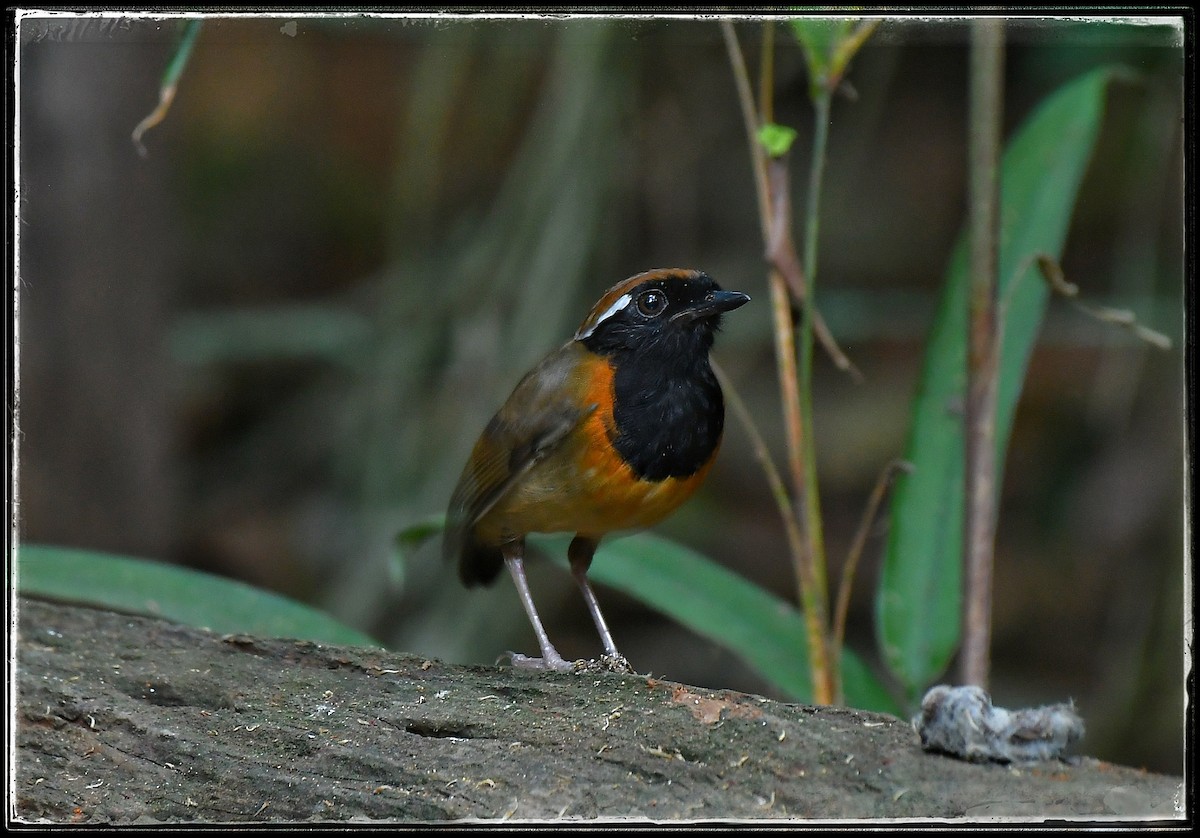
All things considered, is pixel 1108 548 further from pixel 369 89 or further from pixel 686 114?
pixel 369 89

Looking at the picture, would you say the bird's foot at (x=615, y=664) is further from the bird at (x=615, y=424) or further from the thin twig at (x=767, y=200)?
the thin twig at (x=767, y=200)

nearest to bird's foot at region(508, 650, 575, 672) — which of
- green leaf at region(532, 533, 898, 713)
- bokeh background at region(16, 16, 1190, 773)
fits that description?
green leaf at region(532, 533, 898, 713)

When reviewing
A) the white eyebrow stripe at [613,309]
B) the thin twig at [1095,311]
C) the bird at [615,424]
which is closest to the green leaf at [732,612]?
the bird at [615,424]

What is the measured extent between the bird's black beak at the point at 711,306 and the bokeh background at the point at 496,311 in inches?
64.6

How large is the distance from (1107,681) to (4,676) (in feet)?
15.4

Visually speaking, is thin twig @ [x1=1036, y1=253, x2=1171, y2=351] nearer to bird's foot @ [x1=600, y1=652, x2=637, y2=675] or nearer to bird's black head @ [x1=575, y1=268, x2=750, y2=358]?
bird's black head @ [x1=575, y1=268, x2=750, y2=358]

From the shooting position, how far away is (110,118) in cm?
522

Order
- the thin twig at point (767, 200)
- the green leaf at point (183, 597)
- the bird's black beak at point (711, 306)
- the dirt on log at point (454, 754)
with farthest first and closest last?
the green leaf at point (183, 597) < the thin twig at point (767, 200) < the bird's black beak at point (711, 306) < the dirt on log at point (454, 754)

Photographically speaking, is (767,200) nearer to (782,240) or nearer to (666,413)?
(782,240)

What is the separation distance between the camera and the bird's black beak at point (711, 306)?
2961mm

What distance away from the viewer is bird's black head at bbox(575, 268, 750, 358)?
118 inches

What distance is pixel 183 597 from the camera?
330cm

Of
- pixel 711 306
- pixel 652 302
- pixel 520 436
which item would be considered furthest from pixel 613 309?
pixel 520 436

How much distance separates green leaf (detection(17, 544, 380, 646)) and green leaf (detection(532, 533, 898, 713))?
0.77m
